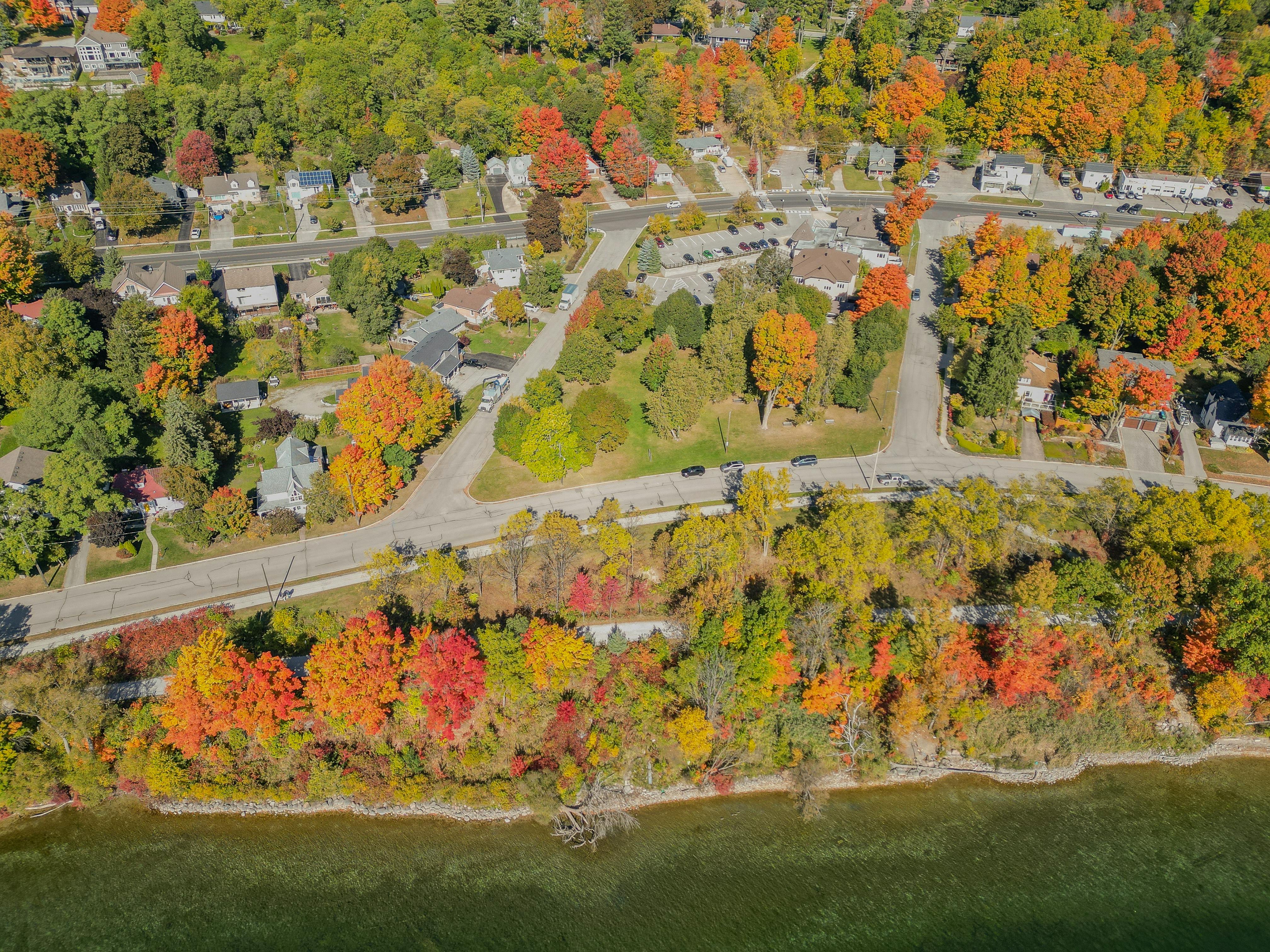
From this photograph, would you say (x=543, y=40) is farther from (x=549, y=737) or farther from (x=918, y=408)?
(x=549, y=737)

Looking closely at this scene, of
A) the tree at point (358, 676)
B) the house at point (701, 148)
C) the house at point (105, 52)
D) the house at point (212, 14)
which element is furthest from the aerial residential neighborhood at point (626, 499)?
the house at point (212, 14)

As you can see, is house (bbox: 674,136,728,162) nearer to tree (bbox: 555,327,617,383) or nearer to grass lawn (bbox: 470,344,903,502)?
tree (bbox: 555,327,617,383)

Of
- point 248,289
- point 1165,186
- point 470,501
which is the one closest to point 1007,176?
point 1165,186

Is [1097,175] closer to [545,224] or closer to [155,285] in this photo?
[545,224]

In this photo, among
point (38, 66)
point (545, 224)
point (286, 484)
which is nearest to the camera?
point (286, 484)

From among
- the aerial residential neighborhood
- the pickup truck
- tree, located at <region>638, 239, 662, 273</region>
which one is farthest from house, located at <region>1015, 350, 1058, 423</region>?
the pickup truck

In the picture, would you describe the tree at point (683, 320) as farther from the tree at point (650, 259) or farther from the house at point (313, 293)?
the house at point (313, 293)
